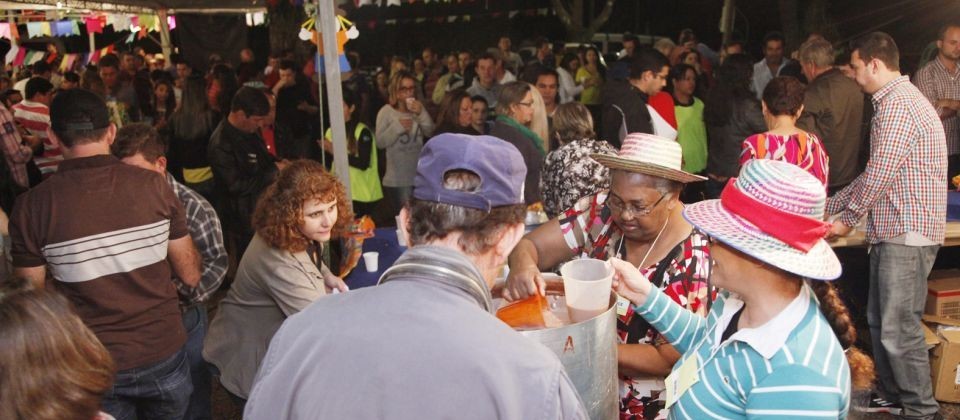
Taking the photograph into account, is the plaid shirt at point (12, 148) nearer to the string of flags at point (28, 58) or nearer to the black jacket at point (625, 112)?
the black jacket at point (625, 112)

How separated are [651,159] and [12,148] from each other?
5.04 metres

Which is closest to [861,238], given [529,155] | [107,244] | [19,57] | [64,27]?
[529,155]

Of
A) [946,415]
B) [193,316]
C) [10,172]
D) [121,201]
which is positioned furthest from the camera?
[10,172]

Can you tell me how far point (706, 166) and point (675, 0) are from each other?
13420 mm

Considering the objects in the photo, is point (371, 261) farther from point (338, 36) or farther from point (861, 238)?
point (861, 238)

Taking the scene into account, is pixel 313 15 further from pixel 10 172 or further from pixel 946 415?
pixel 946 415

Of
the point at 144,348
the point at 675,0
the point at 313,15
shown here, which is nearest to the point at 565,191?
the point at 313,15

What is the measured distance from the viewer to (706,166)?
21.2 feet

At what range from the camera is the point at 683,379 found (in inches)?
71.7

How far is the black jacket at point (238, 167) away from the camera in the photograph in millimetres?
5312

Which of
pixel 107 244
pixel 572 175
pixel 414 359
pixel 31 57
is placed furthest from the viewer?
pixel 31 57

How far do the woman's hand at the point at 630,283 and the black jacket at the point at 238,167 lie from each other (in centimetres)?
378

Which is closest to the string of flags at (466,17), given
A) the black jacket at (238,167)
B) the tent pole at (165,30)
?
the tent pole at (165,30)

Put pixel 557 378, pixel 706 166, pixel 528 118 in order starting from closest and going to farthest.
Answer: pixel 557 378, pixel 528 118, pixel 706 166
